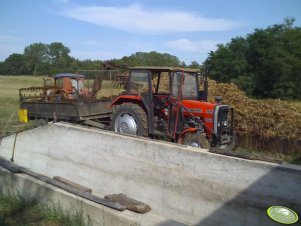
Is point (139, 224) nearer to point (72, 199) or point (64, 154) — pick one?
point (72, 199)

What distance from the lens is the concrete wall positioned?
5426mm

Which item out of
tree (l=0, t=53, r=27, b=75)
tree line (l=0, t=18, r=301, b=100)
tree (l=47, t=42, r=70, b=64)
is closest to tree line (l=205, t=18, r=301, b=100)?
tree line (l=0, t=18, r=301, b=100)

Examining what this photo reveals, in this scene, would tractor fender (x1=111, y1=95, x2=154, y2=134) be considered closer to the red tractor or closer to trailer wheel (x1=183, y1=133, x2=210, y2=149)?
the red tractor

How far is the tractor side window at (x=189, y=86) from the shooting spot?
9.09 m

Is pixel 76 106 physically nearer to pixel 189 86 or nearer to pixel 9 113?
pixel 189 86

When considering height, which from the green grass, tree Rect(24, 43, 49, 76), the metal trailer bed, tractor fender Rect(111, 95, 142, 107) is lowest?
the green grass

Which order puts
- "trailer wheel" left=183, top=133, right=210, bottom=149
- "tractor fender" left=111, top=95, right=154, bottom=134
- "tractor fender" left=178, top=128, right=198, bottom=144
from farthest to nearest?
1. "tractor fender" left=111, top=95, right=154, bottom=134
2. "tractor fender" left=178, top=128, right=198, bottom=144
3. "trailer wheel" left=183, top=133, right=210, bottom=149


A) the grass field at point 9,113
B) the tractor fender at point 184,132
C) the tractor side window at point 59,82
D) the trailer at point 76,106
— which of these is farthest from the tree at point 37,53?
the tractor fender at point 184,132

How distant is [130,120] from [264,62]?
77.0 feet

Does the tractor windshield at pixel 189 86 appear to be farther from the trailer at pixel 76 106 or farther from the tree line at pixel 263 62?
the tree line at pixel 263 62

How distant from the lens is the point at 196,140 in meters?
8.12

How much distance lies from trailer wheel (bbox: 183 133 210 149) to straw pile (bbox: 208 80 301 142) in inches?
120

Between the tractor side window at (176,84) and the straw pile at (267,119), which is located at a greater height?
the tractor side window at (176,84)

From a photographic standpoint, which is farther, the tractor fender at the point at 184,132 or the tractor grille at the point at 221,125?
the tractor grille at the point at 221,125
